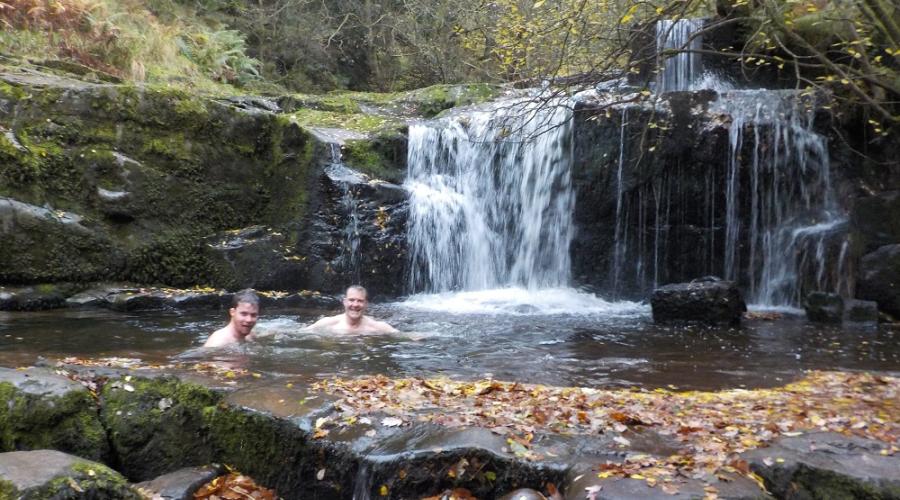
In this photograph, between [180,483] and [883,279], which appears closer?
[180,483]

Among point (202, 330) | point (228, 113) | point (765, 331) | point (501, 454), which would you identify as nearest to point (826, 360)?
point (765, 331)

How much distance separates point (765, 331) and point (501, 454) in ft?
22.4

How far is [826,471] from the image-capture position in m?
3.50

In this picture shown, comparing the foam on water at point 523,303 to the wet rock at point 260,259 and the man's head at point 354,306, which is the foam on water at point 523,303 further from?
the man's head at point 354,306

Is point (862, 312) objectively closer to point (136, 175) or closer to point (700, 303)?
point (700, 303)

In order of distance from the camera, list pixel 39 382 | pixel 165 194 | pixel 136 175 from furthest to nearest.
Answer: pixel 165 194 < pixel 136 175 < pixel 39 382

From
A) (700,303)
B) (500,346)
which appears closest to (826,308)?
(700,303)

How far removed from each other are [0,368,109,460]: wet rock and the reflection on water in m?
1.45

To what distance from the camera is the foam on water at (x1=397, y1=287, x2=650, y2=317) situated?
11.0 meters

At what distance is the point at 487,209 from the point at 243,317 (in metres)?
7.26

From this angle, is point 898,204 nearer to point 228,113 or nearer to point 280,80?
point 228,113

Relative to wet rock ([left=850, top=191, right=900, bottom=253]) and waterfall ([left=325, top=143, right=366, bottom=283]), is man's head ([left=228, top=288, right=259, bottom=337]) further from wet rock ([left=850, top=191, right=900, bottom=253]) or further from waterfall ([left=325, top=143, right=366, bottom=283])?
wet rock ([left=850, top=191, right=900, bottom=253])

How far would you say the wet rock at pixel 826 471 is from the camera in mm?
3418

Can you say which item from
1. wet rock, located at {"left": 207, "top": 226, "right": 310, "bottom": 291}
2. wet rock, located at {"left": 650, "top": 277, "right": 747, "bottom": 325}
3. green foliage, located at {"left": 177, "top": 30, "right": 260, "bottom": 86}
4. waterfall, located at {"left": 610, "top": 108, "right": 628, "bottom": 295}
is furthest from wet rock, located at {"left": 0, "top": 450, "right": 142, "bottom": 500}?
green foliage, located at {"left": 177, "top": 30, "right": 260, "bottom": 86}
